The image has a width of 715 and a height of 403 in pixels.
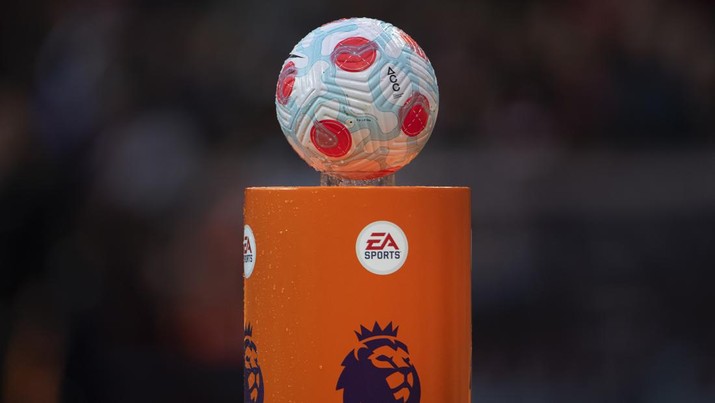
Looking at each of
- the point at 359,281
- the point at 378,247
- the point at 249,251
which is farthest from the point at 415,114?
the point at 249,251

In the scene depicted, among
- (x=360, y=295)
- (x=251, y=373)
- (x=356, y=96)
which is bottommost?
(x=251, y=373)

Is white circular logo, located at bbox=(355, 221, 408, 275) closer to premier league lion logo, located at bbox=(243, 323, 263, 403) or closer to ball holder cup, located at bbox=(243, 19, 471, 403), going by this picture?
ball holder cup, located at bbox=(243, 19, 471, 403)

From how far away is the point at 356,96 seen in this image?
2816mm

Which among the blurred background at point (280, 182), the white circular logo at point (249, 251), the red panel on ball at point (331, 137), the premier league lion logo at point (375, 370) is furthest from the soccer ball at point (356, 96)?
the blurred background at point (280, 182)

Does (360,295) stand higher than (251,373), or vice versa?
(360,295)

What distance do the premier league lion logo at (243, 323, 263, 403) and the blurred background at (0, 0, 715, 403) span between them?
1765mm

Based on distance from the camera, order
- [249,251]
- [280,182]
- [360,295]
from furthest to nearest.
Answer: [280,182] → [249,251] → [360,295]

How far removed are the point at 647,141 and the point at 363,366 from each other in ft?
8.84

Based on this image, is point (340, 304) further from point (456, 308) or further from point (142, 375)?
point (142, 375)

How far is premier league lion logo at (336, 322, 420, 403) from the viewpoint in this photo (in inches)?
111

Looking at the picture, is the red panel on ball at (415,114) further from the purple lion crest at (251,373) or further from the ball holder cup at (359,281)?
the purple lion crest at (251,373)

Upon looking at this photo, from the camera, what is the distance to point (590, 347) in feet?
16.0

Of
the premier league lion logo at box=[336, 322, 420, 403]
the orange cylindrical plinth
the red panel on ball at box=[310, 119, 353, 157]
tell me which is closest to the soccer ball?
the red panel on ball at box=[310, 119, 353, 157]

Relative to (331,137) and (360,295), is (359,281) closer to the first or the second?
(360,295)
